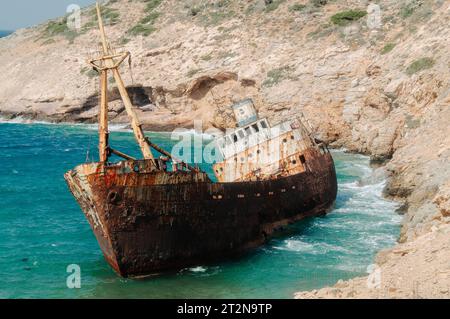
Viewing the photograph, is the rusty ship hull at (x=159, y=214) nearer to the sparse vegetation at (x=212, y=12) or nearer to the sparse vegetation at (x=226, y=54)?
the sparse vegetation at (x=226, y=54)

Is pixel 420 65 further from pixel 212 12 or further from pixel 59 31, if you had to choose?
pixel 59 31

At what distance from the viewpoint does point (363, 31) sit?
4850cm

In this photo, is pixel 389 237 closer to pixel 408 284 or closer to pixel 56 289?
pixel 408 284

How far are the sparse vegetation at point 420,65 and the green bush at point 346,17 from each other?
1453cm

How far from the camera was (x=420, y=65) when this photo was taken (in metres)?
36.5

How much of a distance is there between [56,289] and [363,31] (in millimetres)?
38023

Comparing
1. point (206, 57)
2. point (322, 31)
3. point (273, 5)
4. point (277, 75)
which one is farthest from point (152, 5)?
point (277, 75)

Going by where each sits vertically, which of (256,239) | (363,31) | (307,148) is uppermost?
(363,31)

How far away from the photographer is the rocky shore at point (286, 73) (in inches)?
1151

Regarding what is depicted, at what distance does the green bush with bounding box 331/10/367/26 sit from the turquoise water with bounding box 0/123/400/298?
68.7 feet

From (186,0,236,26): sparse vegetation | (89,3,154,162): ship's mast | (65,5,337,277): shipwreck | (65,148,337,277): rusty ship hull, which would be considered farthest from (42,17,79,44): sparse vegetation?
(65,148,337,277): rusty ship hull

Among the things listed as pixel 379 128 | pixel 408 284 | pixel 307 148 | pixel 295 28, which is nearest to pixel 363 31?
pixel 295 28

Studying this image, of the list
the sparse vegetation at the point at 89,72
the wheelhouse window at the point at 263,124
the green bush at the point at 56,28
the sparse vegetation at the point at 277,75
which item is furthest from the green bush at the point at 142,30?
the wheelhouse window at the point at 263,124
